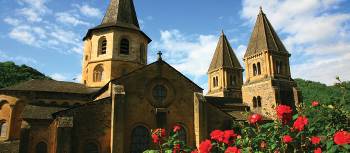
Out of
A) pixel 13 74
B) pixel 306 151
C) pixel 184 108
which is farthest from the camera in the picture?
pixel 13 74

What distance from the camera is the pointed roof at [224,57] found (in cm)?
4541

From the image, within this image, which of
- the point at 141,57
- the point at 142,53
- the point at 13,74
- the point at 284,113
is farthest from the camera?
the point at 13,74

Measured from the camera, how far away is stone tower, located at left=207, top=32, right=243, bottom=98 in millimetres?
44625

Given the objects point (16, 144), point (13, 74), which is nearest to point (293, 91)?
point (16, 144)

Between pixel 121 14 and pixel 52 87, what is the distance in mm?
10316

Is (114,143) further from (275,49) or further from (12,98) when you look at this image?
(275,49)

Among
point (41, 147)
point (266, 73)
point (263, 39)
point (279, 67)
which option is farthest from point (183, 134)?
point (263, 39)

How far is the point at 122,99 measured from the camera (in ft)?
64.1

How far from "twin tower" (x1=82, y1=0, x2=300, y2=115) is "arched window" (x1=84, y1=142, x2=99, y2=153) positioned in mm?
9536

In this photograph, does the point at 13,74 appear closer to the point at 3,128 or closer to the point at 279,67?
the point at 3,128

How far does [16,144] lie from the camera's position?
74.4 feet

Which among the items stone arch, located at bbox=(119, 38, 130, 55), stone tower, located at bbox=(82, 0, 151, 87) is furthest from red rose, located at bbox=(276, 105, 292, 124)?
stone arch, located at bbox=(119, 38, 130, 55)

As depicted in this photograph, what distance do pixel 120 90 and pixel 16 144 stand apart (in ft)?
34.4

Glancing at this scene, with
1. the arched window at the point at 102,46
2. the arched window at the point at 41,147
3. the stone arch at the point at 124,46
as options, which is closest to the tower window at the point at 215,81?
the stone arch at the point at 124,46
